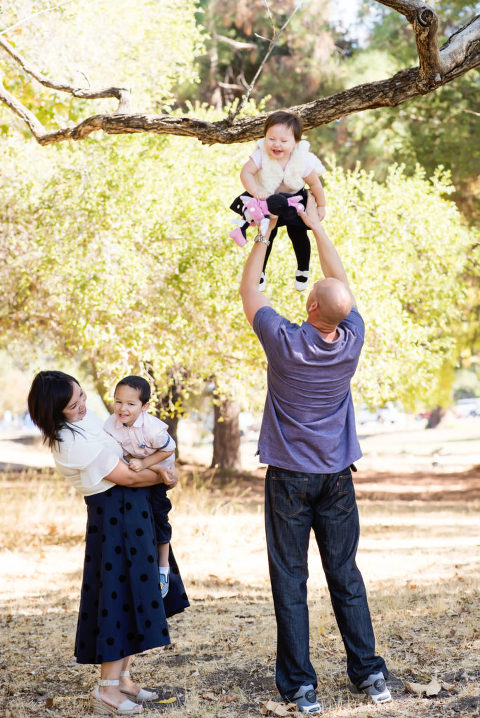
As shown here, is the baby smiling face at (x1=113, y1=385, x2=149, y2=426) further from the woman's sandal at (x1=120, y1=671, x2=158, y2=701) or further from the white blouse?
the woman's sandal at (x1=120, y1=671, x2=158, y2=701)

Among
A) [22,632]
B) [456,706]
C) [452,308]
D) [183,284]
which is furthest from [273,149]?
[452,308]

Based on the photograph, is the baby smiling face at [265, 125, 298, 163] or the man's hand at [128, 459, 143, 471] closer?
the baby smiling face at [265, 125, 298, 163]

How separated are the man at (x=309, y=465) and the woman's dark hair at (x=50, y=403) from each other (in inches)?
36.7

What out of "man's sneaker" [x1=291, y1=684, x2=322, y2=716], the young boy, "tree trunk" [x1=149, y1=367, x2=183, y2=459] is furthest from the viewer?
"tree trunk" [x1=149, y1=367, x2=183, y2=459]

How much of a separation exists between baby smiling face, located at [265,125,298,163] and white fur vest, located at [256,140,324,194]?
57 mm

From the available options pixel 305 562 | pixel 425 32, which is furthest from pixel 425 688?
pixel 425 32

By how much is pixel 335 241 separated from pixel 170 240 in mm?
2512

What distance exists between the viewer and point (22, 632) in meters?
6.01

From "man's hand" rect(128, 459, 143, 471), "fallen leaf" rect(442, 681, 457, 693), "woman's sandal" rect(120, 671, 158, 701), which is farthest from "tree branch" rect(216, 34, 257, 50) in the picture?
"fallen leaf" rect(442, 681, 457, 693)

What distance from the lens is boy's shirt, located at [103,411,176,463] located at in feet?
13.2

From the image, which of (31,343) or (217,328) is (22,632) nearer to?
(217,328)

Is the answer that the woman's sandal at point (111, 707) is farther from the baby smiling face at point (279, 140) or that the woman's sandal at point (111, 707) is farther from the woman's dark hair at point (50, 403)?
the baby smiling face at point (279, 140)

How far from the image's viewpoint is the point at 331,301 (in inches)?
143

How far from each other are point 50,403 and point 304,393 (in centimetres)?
117
